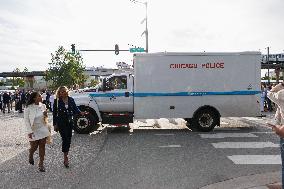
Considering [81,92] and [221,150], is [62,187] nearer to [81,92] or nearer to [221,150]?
[221,150]

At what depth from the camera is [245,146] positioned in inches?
451

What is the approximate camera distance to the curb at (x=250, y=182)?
6.96 metres

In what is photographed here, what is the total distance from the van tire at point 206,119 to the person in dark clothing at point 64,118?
6.92 meters

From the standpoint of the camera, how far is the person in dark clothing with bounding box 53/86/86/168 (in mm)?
8898

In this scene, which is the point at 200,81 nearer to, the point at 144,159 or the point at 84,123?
the point at 84,123

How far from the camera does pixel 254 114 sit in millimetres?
15016

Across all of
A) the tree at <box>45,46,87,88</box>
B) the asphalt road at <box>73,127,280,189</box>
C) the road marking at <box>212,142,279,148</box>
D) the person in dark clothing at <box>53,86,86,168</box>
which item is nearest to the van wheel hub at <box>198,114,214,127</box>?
the asphalt road at <box>73,127,280,189</box>

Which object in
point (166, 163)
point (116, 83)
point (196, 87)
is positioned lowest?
point (166, 163)

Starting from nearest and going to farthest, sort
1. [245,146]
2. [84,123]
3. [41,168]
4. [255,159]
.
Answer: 1. [41,168]
2. [255,159]
3. [245,146]
4. [84,123]

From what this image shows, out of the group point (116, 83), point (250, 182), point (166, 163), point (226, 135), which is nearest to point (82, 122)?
point (116, 83)

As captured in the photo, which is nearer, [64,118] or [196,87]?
[64,118]

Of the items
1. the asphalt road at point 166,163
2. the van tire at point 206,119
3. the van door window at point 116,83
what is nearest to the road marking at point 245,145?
the asphalt road at point 166,163

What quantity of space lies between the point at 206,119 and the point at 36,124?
7852 mm

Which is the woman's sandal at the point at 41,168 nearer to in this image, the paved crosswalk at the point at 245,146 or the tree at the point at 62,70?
the paved crosswalk at the point at 245,146
